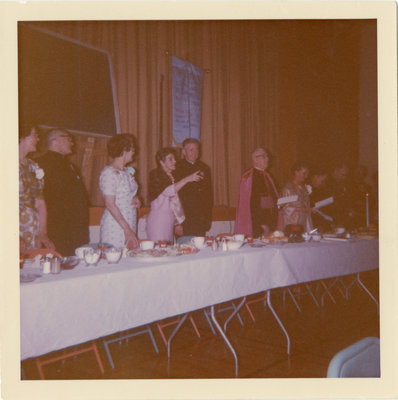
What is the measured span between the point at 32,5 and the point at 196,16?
0.83 meters

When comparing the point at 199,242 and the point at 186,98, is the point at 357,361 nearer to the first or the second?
the point at 199,242

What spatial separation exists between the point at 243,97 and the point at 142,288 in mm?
3945

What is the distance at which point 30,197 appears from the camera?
2.29 metres

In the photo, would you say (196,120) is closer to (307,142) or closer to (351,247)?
(307,142)

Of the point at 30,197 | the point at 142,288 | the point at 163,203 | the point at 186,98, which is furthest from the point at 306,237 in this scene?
the point at 186,98

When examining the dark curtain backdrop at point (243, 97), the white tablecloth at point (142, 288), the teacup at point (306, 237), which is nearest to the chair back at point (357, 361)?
the white tablecloth at point (142, 288)

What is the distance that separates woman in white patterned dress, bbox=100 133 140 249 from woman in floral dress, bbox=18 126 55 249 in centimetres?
38

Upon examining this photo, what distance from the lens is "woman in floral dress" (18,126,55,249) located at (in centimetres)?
215

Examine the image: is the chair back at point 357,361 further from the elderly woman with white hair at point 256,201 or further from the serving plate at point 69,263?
the elderly woman with white hair at point 256,201

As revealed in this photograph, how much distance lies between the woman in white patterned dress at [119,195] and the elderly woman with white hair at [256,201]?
137 cm

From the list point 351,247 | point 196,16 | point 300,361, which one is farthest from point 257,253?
point 196,16

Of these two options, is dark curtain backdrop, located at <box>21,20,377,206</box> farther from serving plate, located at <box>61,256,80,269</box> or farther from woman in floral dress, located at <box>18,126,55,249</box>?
serving plate, located at <box>61,256,80,269</box>

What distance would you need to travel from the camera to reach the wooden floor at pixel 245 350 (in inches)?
87.2

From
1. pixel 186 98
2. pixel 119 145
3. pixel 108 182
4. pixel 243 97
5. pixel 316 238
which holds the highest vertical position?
pixel 243 97
